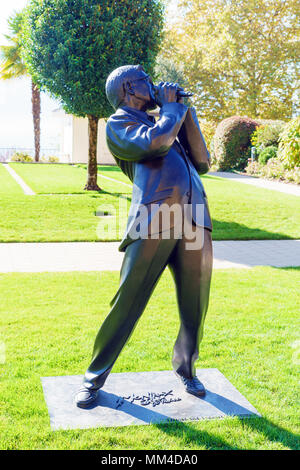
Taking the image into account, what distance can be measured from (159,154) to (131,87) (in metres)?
0.52

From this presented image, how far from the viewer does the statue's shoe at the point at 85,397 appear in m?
3.39

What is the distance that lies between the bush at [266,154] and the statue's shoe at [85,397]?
18.3 metres

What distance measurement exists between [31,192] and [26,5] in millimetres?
4606

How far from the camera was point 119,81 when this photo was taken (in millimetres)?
3205

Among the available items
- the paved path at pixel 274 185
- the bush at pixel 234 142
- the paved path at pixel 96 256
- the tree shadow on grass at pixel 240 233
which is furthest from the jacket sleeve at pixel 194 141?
the bush at pixel 234 142

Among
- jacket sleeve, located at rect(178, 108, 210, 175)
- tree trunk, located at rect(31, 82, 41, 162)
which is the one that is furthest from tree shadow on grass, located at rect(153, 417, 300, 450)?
tree trunk, located at rect(31, 82, 41, 162)

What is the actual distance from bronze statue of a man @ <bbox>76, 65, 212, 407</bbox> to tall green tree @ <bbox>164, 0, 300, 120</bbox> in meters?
28.6

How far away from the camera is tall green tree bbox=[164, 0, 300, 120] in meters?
30.2

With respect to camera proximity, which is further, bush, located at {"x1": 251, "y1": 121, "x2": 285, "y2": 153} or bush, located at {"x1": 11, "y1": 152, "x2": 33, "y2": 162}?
bush, located at {"x1": 11, "y1": 152, "x2": 33, "y2": 162}

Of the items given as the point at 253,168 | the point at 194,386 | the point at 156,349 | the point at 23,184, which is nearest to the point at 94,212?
the point at 23,184

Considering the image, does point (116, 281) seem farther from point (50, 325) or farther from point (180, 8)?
point (180, 8)

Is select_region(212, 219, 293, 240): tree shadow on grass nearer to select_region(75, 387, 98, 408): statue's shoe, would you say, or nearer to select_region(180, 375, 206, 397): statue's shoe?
select_region(180, 375, 206, 397): statue's shoe
